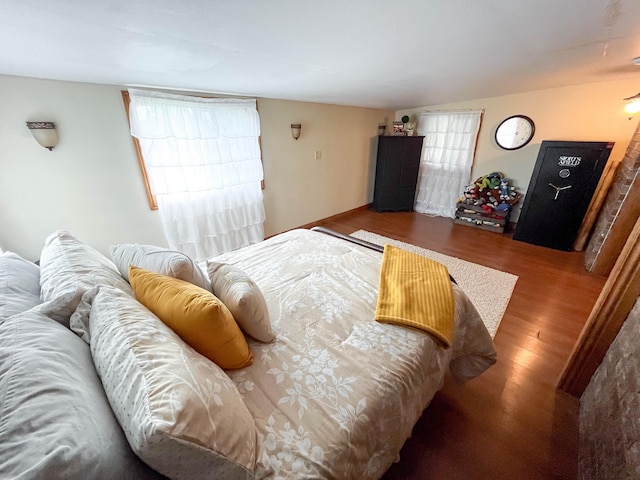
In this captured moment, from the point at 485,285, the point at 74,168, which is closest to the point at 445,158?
the point at 485,285

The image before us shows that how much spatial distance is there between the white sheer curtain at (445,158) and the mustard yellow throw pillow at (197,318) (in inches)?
184

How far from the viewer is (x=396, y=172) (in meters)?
4.64

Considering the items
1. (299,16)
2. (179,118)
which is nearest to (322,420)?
(299,16)

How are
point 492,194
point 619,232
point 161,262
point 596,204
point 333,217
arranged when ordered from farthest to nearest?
point 333,217 → point 492,194 → point 596,204 → point 619,232 → point 161,262

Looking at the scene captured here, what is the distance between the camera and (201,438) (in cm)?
59

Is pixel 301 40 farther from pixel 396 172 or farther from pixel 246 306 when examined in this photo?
pixel 396 172

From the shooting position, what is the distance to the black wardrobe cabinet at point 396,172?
4496mm

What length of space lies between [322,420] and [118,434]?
0.55 m

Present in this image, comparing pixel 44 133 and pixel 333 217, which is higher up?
pixel 44 133

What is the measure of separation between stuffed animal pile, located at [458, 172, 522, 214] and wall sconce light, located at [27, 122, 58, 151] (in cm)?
495

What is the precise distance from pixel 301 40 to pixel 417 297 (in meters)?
1.57

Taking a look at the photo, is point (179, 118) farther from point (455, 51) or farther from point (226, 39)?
point (455, 51)

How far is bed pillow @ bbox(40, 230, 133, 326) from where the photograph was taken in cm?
87

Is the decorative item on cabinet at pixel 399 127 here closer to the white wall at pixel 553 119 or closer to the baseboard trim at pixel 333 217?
the white wall at pixel 553 119
